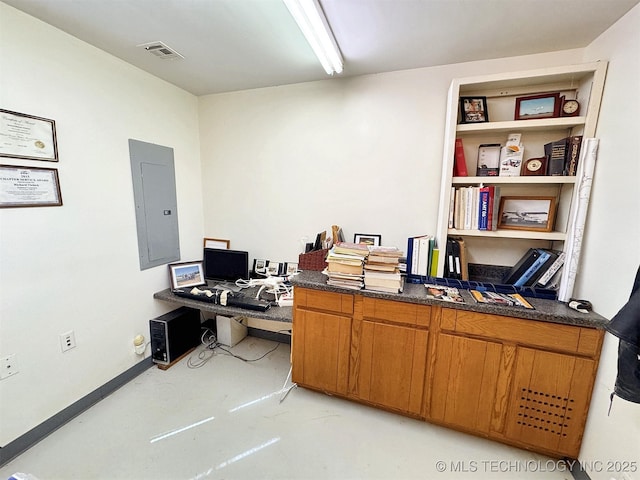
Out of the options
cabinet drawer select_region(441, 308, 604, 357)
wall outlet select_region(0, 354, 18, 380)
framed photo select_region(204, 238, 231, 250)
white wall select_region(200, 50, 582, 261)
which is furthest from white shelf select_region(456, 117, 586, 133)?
wall outlet select_region(0, 354, 18, 380)

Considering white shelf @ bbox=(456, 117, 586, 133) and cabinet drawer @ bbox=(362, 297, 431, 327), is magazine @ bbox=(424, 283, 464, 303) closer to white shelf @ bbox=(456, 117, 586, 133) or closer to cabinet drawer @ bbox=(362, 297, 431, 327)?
cabinet drawer @ bbox=(362, 297, 431, 327)

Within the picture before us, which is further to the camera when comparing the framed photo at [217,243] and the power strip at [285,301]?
the framed photo at [217,243]

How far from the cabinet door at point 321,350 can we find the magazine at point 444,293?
0.58 metres

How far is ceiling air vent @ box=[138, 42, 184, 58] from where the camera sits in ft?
5.66

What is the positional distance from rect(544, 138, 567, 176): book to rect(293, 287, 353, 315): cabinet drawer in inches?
59.2

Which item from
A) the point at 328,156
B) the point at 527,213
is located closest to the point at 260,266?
Answer: the point at 328,156

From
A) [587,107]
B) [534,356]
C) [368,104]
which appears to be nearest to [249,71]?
[368,104]

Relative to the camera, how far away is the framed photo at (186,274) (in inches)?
96.4

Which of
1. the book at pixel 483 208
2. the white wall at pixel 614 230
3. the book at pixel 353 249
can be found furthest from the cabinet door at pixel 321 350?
the white wall at pixel 614 230

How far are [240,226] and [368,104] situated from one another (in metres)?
1.66

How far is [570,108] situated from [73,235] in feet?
10.7

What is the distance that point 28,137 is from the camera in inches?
58.9

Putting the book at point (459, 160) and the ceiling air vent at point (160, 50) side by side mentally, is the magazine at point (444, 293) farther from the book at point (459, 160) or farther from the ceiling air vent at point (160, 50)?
the ceiling air vent at point (160, 50)

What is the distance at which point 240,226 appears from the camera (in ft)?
8.95
